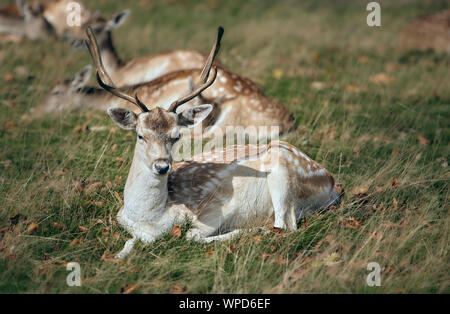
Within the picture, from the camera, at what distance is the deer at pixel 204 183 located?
355 centimetres

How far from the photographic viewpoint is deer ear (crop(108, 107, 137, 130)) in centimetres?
354

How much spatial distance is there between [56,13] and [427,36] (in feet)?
23.0

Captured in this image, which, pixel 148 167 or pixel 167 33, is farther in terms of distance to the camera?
pixel 167 33

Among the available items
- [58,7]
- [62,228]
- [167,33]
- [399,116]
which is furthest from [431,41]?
[62,228]

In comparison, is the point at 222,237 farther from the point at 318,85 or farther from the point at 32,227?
the point at 318,85

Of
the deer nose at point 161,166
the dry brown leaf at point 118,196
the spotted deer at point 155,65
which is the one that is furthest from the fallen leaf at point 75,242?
the spotted deer at point 155,65

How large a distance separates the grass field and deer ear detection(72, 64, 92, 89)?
16.5 inches

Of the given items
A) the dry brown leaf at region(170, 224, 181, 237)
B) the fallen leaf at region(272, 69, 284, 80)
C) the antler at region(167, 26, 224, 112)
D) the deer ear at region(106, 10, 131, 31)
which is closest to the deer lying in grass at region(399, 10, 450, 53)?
the fallen leaf at region(272, 69, 284, 80)

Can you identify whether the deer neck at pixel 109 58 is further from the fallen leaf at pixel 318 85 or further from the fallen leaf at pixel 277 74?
the fallen leaf at pixel 318 85

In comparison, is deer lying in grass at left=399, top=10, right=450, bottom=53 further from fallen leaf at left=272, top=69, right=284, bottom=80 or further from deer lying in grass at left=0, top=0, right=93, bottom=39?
deer lying in grass at left=0, top=0, right=93, bottom=39

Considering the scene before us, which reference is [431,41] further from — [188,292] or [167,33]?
[188,292]

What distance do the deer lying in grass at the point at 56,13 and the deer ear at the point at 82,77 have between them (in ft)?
7.29

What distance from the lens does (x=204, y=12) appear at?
11727 millimetres
